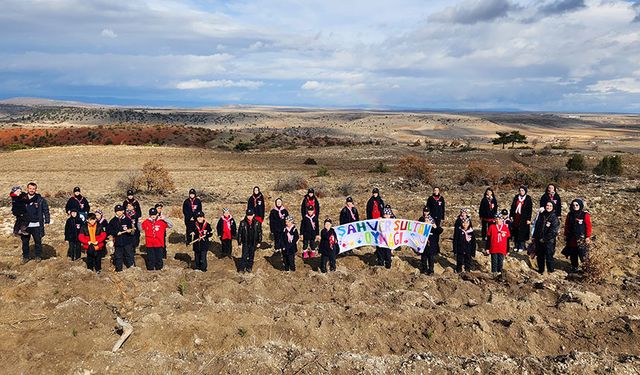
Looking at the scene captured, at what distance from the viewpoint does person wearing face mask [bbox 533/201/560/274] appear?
35.2 feet

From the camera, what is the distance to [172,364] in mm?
6477

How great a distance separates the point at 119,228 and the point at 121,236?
20 centimetres

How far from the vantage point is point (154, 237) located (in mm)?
10367

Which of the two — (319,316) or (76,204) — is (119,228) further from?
(319,316)

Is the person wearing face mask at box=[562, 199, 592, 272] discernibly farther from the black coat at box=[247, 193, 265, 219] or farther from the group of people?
the black coat at box=[247, 193, 265, 219]

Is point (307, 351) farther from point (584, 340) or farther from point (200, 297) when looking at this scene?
point (584, 340)

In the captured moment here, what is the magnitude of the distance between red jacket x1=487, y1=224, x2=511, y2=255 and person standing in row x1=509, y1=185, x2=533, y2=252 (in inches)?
→ 72.7

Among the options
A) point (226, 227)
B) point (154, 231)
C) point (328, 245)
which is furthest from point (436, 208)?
point (154, 231)

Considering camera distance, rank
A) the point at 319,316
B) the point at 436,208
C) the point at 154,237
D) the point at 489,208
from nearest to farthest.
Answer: the point at 319,316 < the point at 154,237 < the point at 489,208 < the point at 436,208

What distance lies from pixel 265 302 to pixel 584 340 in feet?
17.5

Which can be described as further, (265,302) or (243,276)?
(243,276)

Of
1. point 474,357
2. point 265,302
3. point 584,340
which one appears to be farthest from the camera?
point 265,302

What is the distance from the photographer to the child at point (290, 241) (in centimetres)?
1066

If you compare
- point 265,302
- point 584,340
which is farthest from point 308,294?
point 584,340
